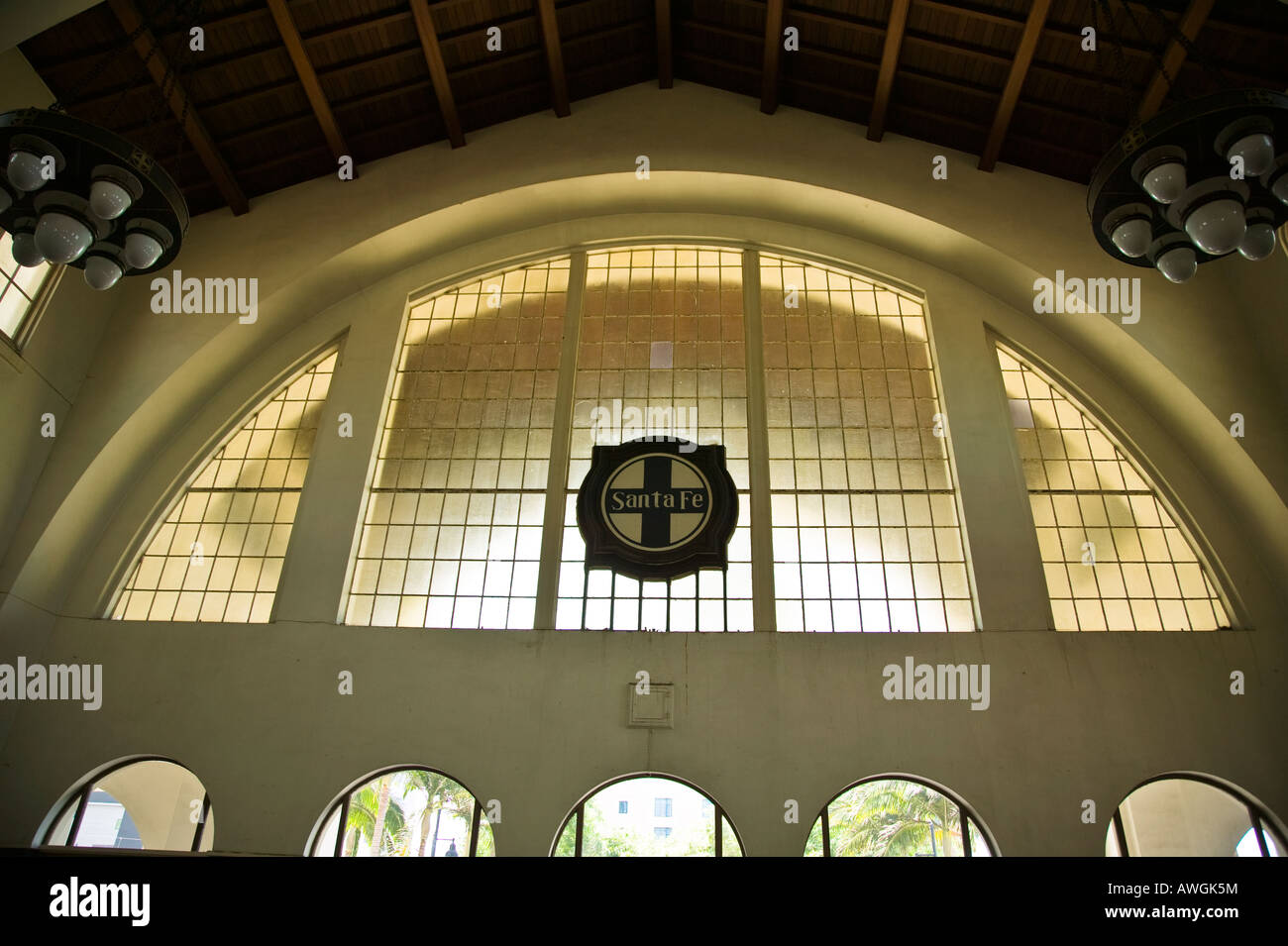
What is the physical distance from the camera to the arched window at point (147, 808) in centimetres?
937

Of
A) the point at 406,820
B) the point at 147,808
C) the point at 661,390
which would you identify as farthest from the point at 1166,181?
the point at 147,808

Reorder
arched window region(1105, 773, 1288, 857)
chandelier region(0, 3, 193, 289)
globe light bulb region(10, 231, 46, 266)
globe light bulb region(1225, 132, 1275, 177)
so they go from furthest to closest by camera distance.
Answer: arched window region(1105, 773, 1288, 857) → globe light bulb region(10, 231, 46, 266) → chandelier region(0, 3, 193, 289) → globe light bulb region(1225, 132, 1275, 177)

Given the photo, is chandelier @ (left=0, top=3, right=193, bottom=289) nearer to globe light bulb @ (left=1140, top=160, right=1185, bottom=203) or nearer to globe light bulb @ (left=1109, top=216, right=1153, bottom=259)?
globe light bulb @ (left=1140, top=160, right=1185, bottom=203)

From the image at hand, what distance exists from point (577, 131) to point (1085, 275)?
273 inches

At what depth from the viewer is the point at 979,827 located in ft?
26.8

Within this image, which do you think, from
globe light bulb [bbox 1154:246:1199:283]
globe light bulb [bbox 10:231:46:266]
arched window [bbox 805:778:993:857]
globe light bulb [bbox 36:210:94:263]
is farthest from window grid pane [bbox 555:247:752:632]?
globe light bulb [bbox 10:231:46:266]

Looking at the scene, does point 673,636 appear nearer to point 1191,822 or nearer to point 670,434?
point 670,434

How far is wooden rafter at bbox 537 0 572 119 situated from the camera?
10664 millimetres

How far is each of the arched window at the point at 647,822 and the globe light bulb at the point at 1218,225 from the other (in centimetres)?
623

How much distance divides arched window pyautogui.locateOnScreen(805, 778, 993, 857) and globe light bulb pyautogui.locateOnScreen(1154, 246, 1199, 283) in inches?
200

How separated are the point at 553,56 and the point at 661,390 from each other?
183 inches

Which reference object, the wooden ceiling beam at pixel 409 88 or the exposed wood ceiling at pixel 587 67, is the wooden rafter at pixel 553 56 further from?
the wooden ceiling beam at pixel 409 88

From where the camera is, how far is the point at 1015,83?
10.0 metres
